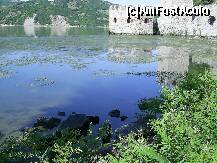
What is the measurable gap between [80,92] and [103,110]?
14.4 feet

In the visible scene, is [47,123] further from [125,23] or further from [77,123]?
[125,23]

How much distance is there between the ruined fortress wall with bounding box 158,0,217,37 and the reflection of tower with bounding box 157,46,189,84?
41.0 feet

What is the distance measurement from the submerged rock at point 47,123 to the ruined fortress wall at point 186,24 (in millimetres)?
42492

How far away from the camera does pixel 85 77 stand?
30.3 meters

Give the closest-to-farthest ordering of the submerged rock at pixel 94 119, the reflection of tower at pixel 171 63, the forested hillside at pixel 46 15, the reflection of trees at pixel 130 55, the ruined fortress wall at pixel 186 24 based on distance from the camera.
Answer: the submerged rock at pixel 94 119 → the reflection of tower at pixel 171 63 → the reflection of trees at pixel 130 55 → the ruined fortress wall at pixel 186 24 → the forested hillside at pixel 46 15

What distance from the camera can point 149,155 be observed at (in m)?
7.78

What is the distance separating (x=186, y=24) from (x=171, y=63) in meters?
28.0

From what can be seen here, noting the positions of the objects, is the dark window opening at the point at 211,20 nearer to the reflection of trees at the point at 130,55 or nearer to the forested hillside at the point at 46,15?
the reflection of trees at the point at 130,55

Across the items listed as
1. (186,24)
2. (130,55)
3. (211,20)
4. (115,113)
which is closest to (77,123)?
(115,113)

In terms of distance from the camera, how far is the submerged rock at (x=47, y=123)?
1802 cm

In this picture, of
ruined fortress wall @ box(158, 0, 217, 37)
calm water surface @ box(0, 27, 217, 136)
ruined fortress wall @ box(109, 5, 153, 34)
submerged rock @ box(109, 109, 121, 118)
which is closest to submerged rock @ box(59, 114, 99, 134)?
calm water surface @ box(0, 27, 217, 136)

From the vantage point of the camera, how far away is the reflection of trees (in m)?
39.2

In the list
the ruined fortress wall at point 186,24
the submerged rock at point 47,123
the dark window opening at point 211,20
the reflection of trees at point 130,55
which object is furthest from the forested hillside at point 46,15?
the submerged rock at point 47,123

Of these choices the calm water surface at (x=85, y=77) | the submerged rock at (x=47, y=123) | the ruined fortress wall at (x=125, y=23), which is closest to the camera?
the submerged rock at (x=47, y=123)
